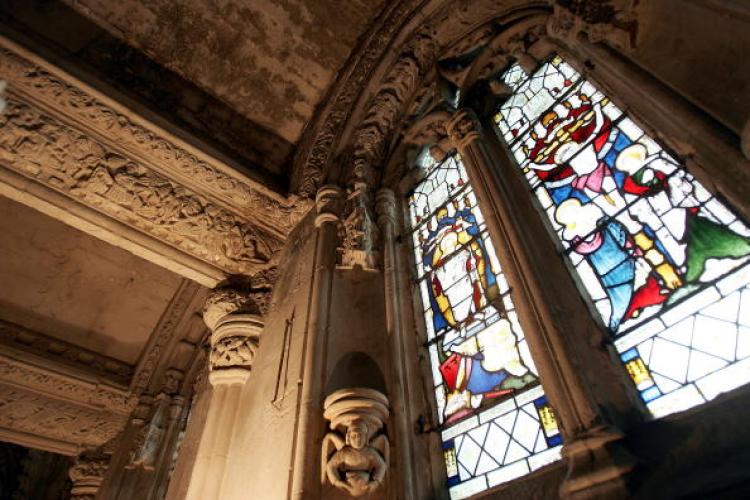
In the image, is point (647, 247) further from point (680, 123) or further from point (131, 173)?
point (131, 173)

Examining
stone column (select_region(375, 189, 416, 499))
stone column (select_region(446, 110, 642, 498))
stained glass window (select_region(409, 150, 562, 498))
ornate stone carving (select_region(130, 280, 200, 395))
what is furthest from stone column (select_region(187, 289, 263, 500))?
ornate stone carving (select_region(130, 280, 200, 395))

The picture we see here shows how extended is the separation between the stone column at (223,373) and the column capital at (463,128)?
180cm

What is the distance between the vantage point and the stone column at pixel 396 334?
190 centimetres

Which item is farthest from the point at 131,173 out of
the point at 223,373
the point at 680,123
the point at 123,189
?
the point at 680,123

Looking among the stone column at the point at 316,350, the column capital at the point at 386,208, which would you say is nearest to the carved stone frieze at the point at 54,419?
the stone column at the point at 316,350

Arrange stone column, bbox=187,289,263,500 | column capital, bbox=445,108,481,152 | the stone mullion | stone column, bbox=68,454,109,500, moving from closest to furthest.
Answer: the stone mullion < stone column, bbox=187,289,263,500 < column capital, bbox=445,108,481,152 < stone column, bbox=68,454,109,500

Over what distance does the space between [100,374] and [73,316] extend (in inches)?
28.2

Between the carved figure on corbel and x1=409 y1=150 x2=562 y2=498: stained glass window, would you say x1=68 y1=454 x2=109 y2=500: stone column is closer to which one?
x1=409 y1=150 x2=562 y2=498: stained glass window

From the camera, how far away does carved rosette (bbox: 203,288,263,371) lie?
294 centimetres

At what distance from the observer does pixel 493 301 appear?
2.18 metres

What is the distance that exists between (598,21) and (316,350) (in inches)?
80.4

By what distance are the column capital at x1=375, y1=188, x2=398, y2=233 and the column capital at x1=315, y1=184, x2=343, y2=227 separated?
288 mm

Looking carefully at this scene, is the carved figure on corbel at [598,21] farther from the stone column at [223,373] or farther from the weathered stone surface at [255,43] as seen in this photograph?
the stone column at [223,373]

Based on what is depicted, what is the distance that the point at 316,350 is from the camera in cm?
232
